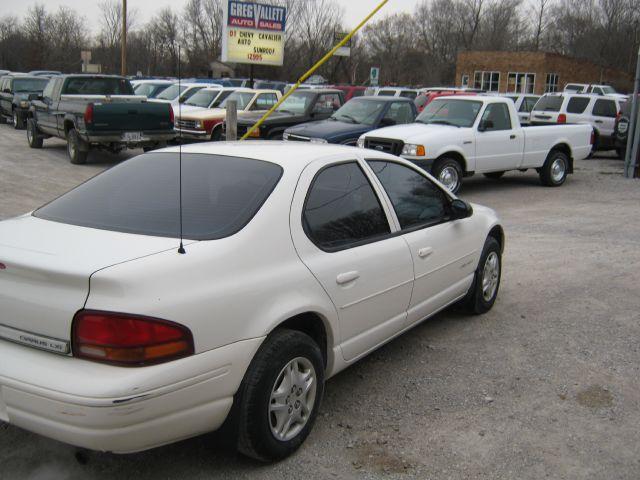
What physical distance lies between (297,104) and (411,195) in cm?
1172

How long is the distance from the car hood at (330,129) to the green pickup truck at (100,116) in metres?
3.34

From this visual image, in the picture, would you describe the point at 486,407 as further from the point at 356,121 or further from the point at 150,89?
the point at 150,89

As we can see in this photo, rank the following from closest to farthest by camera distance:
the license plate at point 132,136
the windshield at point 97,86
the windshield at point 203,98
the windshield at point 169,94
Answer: the license plate at point 132,136 < the windshield at point 97,86 < the windshield at point 203,98 < the windshield at point 169,94

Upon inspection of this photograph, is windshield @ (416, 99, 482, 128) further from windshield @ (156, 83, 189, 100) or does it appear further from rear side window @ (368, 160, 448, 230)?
windshield @ (156, 83, 189, 100)

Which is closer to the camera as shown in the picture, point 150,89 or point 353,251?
point 353,251

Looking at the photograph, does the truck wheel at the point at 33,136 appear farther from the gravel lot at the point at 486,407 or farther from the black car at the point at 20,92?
the gravel lot at the point at 486,407

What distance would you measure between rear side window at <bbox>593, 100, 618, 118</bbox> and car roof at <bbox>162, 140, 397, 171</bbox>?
16.8 m

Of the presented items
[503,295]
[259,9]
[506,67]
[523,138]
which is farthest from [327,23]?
[503,295]


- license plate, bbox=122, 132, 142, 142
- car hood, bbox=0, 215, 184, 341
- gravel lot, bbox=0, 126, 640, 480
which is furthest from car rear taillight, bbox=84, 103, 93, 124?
car hood, bbox=0, 215, 184, 341

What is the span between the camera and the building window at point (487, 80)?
51031 mm

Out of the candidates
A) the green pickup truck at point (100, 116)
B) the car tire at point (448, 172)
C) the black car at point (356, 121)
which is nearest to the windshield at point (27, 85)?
the green pickup truck at point (100, 116)

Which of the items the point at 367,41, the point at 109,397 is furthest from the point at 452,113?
the point at 367,41

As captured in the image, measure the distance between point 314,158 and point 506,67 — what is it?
50.1 m

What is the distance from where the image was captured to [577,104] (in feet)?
63.4
